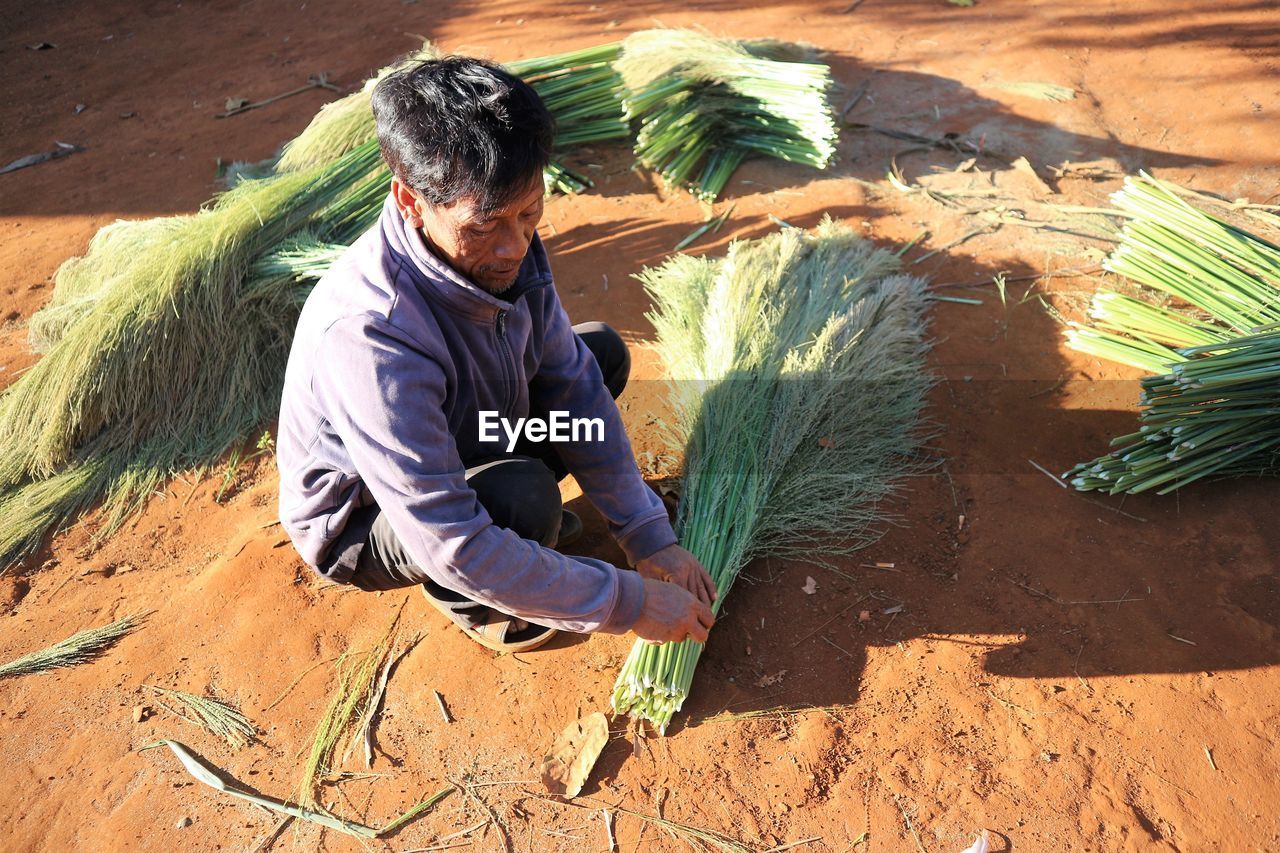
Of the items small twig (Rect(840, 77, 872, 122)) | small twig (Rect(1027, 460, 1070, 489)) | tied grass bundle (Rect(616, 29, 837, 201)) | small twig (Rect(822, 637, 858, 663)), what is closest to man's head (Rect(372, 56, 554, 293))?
small twig (Rect(822, 637, 858, 663))

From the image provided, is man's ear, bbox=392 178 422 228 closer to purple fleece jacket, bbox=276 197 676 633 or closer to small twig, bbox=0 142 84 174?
purple fleece jacket, bbox=276 197 676 633

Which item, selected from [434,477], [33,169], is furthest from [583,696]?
[33,169]

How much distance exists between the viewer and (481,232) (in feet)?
4.91

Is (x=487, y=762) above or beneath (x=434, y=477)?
beneath

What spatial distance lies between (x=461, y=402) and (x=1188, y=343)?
1.99m

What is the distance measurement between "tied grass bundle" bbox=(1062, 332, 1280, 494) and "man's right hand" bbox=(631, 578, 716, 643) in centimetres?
114

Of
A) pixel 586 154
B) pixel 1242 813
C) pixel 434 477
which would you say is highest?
pixel 434 477

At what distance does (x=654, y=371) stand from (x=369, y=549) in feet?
4.04

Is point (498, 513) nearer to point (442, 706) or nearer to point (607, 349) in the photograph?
point (442, 706)

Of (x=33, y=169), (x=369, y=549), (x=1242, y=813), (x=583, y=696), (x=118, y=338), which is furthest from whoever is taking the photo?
(x=33, y=169)

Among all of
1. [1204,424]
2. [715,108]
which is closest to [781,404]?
[1204,424]

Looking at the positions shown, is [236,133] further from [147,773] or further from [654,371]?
[147,773]

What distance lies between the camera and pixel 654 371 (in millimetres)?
2854

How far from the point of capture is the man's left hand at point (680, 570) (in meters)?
1.90
